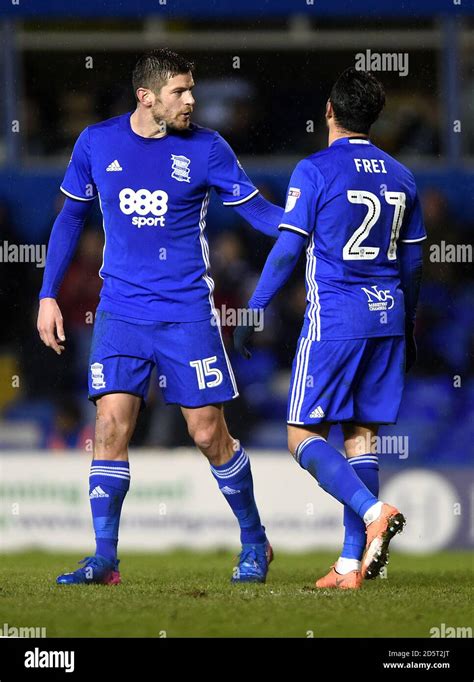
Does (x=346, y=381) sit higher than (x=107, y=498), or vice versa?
(x=346, y=381)

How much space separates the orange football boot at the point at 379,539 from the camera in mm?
5695

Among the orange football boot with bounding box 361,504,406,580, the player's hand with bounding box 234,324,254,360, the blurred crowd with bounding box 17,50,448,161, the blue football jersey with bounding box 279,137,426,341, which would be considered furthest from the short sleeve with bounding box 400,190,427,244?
the blurred crowd with bounding box 17,50,448,161

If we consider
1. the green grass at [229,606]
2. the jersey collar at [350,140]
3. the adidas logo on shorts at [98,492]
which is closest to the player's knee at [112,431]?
the adidas logo on shorts at [98,492]

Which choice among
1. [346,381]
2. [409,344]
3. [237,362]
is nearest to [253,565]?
[346,381]

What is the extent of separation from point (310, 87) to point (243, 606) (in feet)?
23.9

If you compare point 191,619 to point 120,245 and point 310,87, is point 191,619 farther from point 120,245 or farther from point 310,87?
point 310,87

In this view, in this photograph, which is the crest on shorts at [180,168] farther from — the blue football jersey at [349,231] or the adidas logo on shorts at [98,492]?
the adidas logo on shorts at [98,492]

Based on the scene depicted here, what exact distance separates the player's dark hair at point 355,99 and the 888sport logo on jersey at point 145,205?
2.91 ft

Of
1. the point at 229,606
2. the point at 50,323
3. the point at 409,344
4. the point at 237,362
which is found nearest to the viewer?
the point at 229,606

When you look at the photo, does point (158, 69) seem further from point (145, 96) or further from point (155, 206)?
point (155, 206)

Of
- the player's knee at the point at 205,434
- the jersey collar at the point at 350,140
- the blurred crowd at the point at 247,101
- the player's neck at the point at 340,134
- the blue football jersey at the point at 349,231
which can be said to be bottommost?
the player's knee at the point at 205,434

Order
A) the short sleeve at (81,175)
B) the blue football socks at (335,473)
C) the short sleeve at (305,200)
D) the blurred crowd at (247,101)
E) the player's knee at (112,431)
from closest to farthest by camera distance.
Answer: the blue football socks at (335,473) < the short sleeve at (305,200) < the player's knee at (112,431) < the short sleeve at (81,175) < the blurred crowd at (247,101)

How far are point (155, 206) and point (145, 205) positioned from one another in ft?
0.15

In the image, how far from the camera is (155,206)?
21.5 feet
